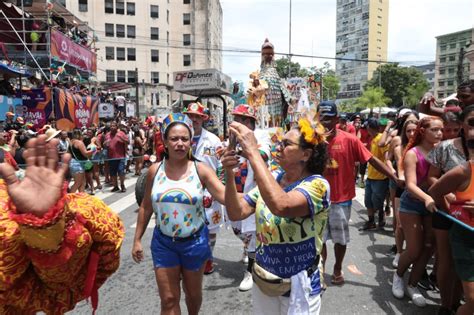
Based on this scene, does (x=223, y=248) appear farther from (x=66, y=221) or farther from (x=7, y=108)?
(x=7, y=108)

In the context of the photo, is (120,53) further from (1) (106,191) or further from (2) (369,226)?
(2) (369,226)

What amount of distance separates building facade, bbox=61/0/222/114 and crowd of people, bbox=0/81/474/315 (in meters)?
44.4

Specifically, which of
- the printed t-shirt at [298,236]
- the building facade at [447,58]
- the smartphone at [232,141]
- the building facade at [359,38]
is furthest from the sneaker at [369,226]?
the building facade at [359,38]

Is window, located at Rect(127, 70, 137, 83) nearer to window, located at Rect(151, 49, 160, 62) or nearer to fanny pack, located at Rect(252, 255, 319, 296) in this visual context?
window, located at Rect(151, 49, 160, 62)

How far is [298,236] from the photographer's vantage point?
2.13m

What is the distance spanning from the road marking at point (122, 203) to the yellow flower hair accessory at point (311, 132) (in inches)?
261

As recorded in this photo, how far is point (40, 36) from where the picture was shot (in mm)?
14633

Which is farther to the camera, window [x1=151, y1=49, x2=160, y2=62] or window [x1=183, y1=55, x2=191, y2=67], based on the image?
window [x1=183, y1=55, x2=191, y2=67]

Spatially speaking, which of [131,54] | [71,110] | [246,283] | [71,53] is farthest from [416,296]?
[131,54]

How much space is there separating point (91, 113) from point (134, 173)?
401cm

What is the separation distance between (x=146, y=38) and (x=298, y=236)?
5146cm

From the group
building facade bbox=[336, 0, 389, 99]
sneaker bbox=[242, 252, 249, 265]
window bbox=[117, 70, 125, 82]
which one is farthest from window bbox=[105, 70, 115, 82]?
building facade bbox=[336, 0, 389, 99]

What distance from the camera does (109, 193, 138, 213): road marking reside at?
8210 mm

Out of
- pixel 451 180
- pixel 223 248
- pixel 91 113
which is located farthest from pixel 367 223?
pixel 91 113
